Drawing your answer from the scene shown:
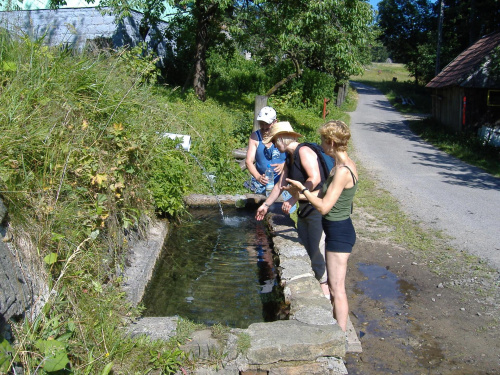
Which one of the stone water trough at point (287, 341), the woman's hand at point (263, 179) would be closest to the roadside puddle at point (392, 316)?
the stone water trough at point (287, 341)

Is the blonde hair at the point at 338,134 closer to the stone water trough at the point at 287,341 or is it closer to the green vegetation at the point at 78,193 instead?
the stone water trough at the point at 287,341

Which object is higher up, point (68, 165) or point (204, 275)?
point (68, 165)

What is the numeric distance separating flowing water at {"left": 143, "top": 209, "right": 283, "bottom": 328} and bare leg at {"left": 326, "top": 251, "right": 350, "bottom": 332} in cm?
80

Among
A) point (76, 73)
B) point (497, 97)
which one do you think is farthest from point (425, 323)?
→ point (497, 97)

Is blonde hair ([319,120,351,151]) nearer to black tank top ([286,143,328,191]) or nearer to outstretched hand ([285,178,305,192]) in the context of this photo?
outstretched hand ([285,178,305,192])

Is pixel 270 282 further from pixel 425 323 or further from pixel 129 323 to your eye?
pixel 129 323

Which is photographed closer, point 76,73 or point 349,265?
point 76,73

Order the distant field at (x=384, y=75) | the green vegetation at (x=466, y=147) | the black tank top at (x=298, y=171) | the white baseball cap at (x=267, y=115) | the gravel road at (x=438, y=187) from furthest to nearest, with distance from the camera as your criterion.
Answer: the distant field at (x=384, y=75) → the green vegetation at (x=466, y=147) → the gravel road at (x=438, y=187) → the white baseball cap at (x=267, y=115) → the black tank top at (x=298, y=171)

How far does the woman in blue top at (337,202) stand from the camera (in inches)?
150

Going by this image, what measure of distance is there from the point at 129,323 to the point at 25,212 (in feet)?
3.76

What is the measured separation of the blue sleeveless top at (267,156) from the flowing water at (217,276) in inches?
47.2

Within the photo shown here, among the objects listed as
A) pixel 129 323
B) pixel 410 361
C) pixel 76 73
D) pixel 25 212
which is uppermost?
pixel 76 73

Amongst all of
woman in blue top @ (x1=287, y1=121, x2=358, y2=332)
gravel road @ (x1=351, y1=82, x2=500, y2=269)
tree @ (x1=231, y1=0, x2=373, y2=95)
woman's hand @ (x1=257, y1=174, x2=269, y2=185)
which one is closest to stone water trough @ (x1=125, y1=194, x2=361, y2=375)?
woman in blue top @ (x1=287, y1=121, x2=358, y2=332)

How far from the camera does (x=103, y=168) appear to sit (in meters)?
4.52
